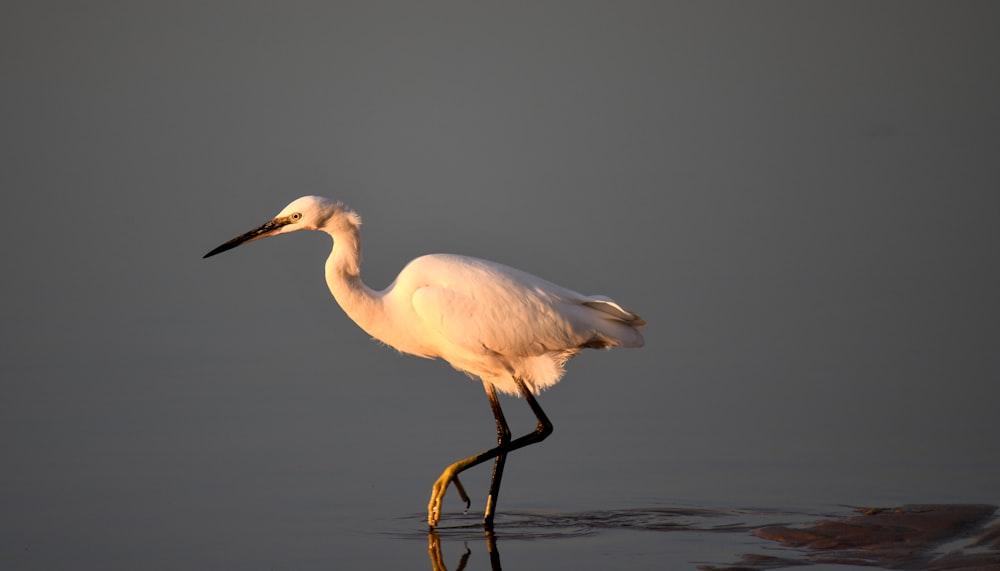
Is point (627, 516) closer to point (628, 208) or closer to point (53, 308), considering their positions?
point (53, 308)

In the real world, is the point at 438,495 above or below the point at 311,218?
below

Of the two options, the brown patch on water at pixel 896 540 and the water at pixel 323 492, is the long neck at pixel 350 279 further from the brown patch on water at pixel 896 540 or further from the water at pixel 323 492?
the brown patch on water at pixel 896 540

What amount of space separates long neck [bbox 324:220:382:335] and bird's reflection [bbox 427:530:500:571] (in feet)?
4.71

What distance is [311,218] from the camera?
26.8 feet

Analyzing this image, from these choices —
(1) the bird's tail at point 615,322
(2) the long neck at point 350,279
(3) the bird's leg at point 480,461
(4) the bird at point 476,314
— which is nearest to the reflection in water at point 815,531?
(3) the bird's leg at point 480,461

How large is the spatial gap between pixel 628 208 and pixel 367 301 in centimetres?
940

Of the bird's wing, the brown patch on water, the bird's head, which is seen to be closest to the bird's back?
the bird's wing

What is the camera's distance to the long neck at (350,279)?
8.27 m

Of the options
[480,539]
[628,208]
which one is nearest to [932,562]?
[480,539]

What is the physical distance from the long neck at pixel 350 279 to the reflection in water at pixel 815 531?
1.34 meters

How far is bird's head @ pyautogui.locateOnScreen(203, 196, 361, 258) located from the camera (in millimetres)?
8164

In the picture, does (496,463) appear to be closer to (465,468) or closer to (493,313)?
(465,468)

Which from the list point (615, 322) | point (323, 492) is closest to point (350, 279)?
point (323, 492)

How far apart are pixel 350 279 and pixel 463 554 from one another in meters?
1.89
